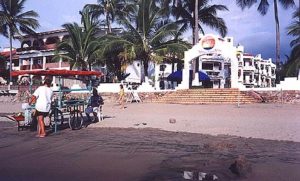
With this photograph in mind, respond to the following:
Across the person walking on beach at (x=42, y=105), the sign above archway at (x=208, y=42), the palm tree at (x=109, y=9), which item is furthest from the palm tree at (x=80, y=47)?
the person walking on beach at (x=42, y=105)

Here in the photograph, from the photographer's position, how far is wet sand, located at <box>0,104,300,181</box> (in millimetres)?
6094

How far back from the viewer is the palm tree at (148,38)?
32.8 metres

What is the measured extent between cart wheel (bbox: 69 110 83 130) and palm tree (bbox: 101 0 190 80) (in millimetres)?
19000

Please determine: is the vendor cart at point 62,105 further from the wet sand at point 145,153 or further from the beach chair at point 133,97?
the beach chair at point 133,97

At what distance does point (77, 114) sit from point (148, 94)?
17462mm

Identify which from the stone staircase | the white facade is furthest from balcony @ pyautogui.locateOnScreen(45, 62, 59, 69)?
the stone staircase

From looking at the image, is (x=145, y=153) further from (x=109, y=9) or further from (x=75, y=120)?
(x=109, y=9)

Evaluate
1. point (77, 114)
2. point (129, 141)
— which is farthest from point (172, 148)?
point (77, 114)

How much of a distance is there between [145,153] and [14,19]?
41994mm

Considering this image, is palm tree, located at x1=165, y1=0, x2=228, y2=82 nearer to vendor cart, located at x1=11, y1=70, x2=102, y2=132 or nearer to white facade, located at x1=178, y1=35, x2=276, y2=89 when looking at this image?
white facade, located at x1=178, y1=35, x2=276, y2=89

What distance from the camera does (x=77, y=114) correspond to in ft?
44.5

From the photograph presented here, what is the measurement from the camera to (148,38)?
3356cm

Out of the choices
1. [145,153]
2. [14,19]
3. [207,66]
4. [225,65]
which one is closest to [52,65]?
[14,19]

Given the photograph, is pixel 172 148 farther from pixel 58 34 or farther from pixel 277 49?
pixel 58 34
